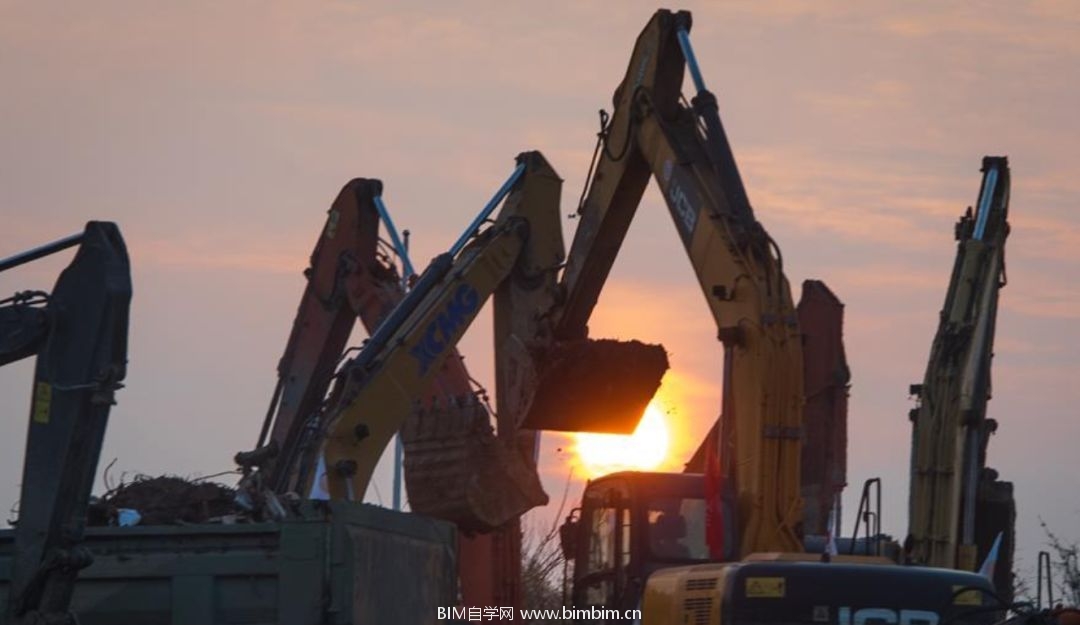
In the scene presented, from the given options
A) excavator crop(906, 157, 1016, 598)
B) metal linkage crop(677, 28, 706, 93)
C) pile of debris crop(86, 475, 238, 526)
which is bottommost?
pile of debris crop(86, 475, 238, 526)

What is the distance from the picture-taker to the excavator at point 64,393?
1315 centimetres

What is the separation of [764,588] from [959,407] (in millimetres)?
7342

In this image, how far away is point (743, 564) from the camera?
45.1ft

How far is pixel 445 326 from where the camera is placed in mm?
23828

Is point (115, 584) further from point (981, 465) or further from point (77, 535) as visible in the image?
point (981, 465)

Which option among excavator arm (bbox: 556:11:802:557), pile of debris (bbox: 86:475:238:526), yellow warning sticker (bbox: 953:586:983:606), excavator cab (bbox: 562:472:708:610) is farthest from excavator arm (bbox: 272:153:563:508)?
yellow warning sticker (bbox: 953:586:983:606)

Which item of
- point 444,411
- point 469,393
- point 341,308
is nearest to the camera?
point 444,411

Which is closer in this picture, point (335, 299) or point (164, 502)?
point (164, 502)

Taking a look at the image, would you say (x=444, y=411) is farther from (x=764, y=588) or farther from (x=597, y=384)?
(x=764, y=588)

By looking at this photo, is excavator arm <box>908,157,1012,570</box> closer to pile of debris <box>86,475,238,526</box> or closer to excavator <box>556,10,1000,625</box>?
excavator <box>556,10,1000,625</box>

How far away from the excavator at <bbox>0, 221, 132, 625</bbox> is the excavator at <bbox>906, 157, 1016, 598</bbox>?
826 centimetres

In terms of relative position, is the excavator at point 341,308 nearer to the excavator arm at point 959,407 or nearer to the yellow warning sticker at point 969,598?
the excavator arm at point 959,407

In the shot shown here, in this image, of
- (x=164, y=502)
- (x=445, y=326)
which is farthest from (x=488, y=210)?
(x=164, y=502)

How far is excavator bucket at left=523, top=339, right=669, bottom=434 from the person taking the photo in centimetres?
2267
